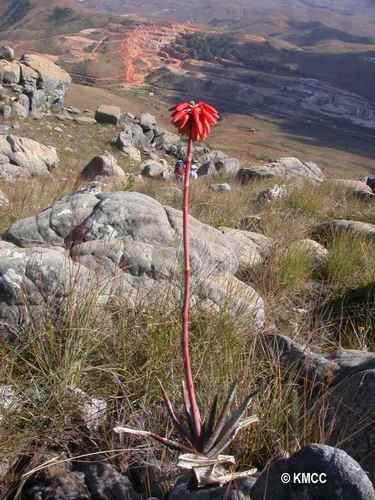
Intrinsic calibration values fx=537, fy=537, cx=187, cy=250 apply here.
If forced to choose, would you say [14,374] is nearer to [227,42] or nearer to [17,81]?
[17,81]

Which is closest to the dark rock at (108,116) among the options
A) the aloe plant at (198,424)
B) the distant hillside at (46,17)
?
the aloe plant at (198,424)

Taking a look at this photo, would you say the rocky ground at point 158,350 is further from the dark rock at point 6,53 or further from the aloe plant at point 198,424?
the dark rock at point 6,53

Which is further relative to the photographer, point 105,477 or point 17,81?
point 17,81

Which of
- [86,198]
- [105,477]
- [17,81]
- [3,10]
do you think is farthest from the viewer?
[3,10]

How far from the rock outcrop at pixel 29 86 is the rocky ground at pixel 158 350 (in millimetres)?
20914

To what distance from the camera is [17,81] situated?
2609 cm

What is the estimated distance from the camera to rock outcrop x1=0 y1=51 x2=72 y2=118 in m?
24.2

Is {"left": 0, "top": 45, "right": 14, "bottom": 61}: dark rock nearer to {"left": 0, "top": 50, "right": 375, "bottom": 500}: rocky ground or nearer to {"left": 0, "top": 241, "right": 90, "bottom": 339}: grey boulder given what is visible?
{"left": 0, "top": 50, "right": 375, "bottom": 500}: rocky ground

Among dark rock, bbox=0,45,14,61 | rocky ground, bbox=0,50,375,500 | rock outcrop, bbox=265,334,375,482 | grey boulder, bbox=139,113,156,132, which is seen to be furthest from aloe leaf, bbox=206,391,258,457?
dark rock, bbox=0,45,14,61

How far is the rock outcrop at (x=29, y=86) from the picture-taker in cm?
2425

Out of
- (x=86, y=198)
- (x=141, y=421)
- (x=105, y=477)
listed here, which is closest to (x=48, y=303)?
(x=141, y=421)

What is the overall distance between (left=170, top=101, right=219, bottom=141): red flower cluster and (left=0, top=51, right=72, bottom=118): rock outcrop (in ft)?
76.7

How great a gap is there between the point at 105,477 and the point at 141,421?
29 cm
